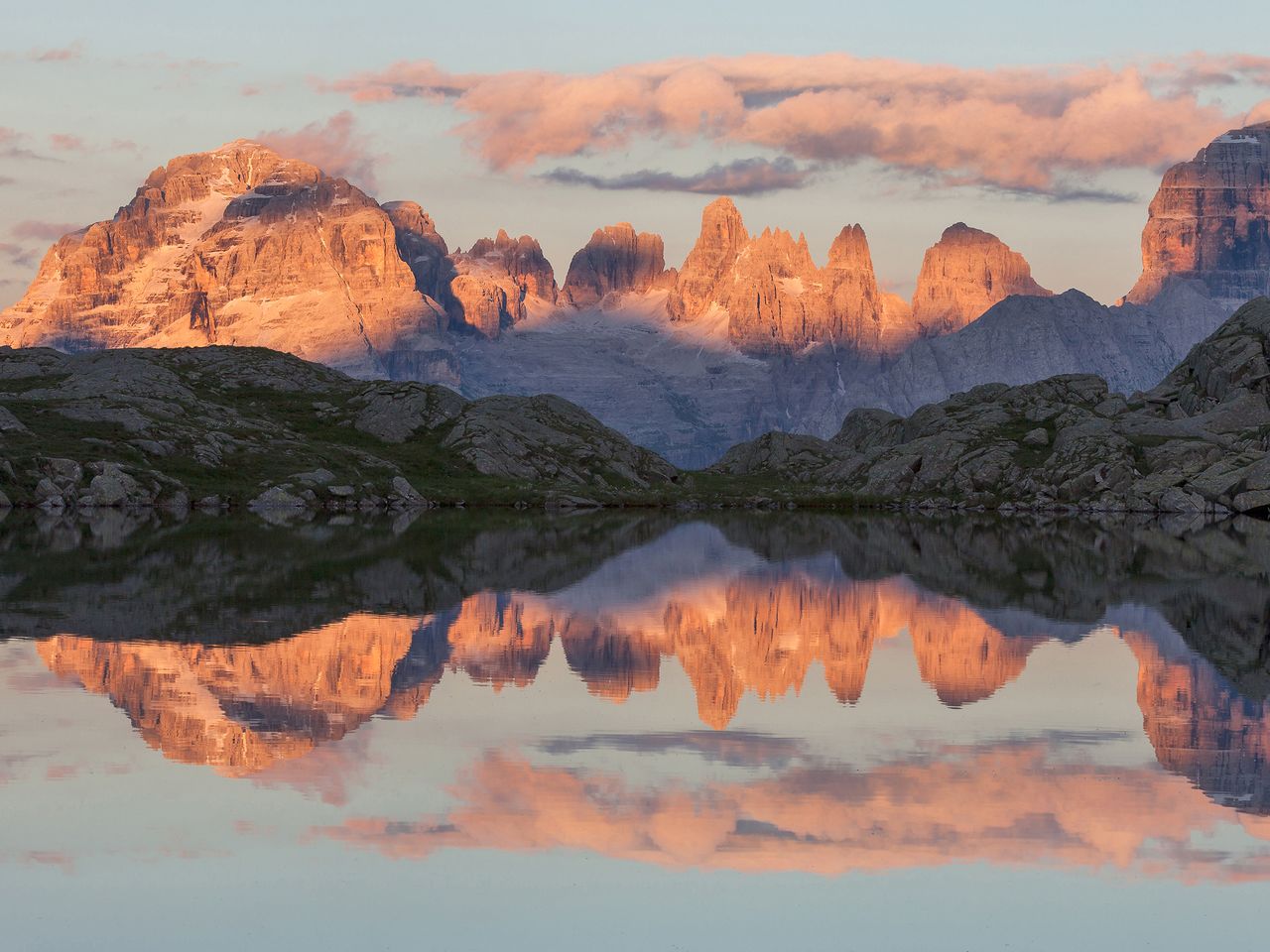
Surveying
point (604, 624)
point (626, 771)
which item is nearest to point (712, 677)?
point (626, 771)

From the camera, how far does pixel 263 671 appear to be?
52.8m

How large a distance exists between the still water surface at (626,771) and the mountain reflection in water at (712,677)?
0.61ft

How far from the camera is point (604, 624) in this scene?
2798 inches

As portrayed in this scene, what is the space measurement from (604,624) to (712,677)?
17.4m

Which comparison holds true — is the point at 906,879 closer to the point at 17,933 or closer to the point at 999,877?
the point at 999,877

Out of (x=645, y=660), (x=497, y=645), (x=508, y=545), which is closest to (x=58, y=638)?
(x=497, y=645)

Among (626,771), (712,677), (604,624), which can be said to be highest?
(626,771)

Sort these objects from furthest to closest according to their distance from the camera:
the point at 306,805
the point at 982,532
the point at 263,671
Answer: the point at 982,532 → the point at 263,671 → the point at 306,805

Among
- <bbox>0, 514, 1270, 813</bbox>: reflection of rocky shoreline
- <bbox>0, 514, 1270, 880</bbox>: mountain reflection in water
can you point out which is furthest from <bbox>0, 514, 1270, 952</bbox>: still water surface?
<bbox>0, 514, 1270, 813</bbox>: reflection of rocky shoreline

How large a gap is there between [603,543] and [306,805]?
101919mm

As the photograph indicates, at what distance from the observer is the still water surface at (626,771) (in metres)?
27.8

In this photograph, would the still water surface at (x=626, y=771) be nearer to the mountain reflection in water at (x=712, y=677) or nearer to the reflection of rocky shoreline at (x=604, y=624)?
the mountain reflection in water at (x=712, y=677)

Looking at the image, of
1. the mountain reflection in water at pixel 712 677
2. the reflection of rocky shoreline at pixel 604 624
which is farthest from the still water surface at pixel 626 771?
the reflection of rocky shoreline at pixel 604 624

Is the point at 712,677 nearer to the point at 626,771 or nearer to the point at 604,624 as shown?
the point at 626,771
